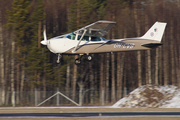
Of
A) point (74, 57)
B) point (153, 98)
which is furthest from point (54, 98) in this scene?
point (153, 98)

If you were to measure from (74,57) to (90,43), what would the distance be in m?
16.1

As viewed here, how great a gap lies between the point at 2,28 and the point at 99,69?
15.7 metres

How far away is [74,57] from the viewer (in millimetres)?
34812

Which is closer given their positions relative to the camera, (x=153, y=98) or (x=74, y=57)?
(x=153, y=98)

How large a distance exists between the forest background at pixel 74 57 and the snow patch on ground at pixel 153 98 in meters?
8.47

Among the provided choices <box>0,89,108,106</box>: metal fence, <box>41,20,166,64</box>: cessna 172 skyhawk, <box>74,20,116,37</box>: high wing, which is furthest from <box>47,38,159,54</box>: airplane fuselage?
<box>0,89,108,106</box>: metal fence

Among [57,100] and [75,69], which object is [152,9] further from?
[57,100]

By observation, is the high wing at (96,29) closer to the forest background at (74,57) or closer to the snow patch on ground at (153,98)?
the snow patch on ground at (153,98)

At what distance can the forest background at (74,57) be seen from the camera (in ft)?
112

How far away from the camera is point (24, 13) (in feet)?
114

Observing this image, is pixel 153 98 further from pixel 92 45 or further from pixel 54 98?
pixel 54 98

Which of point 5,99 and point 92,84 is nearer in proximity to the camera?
point 5,99

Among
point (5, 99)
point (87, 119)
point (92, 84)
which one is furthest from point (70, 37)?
point (92, 84)

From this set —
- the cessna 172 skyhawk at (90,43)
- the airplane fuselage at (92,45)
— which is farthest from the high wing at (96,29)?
the airplane fuselage at (92,45)
